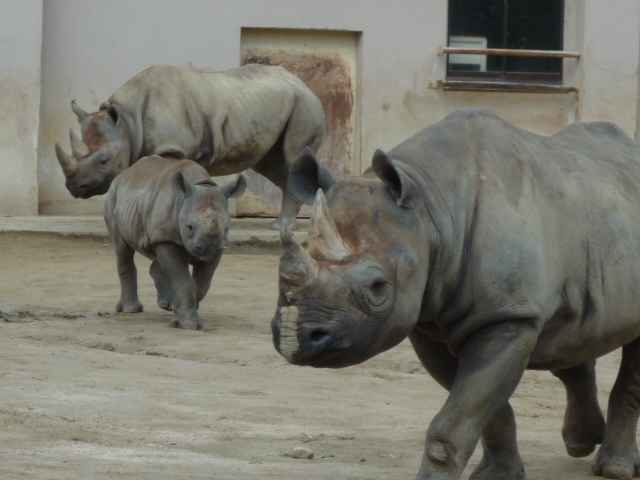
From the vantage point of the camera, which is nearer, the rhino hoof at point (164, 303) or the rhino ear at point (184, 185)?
the rhino ear at point (184, 185)

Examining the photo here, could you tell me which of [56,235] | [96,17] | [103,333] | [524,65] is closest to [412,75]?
[524,65]

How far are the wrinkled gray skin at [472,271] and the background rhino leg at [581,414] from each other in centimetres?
28

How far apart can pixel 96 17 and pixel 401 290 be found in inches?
561

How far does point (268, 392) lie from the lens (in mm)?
8766

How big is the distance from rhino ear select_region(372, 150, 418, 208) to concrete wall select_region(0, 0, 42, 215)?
1363 centimetres

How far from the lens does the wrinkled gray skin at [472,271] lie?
5328 millimetres

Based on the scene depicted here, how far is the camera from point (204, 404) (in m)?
8.22

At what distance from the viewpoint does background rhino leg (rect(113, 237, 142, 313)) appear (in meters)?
12.3

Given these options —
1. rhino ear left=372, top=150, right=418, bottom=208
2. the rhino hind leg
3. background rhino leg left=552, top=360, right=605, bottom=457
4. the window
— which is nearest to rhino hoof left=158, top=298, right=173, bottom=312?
the rhino hind leg

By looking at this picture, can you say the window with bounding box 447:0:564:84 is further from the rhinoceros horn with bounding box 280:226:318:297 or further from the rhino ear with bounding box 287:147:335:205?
the rhinoceros horn with bounding box 280:226:318:297

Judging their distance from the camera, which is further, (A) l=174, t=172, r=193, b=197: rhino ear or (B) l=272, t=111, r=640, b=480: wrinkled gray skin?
(A) l=174, t=172, r=193, b=197: rhino ear

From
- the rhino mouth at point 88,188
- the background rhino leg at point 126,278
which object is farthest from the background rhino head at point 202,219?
the rhino mouth at point 88,188

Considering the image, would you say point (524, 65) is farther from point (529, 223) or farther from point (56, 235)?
point (529, 223)

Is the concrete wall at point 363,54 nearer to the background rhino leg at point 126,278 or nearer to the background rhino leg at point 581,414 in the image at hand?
the background rhino leg at point 126,278
